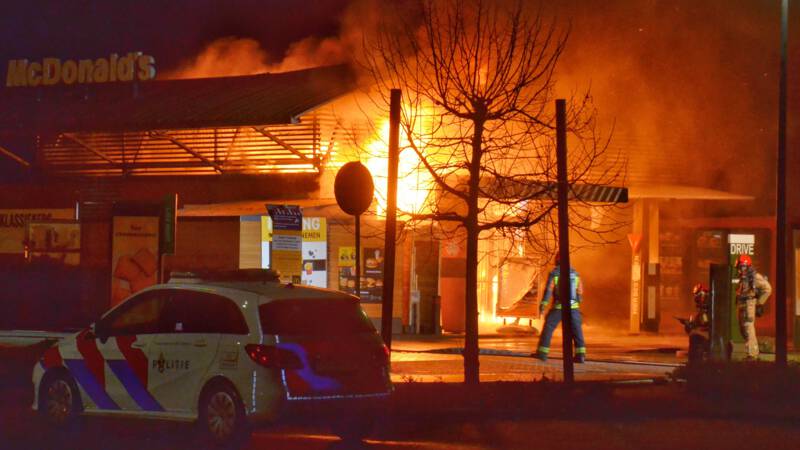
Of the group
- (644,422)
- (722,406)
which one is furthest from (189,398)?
(722,406)

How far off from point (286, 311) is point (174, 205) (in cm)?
630

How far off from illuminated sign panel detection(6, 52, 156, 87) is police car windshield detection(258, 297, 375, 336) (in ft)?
62.1

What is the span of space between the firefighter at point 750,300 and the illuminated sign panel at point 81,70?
1507 centimetres

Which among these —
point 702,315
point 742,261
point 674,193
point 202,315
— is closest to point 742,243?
point 674,193

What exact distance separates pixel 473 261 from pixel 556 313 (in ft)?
14.0

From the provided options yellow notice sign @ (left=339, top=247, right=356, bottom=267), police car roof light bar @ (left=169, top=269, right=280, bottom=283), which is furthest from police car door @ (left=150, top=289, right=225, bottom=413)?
yellow notice sign @ (left=339, top=247, right=356, bottom=267)

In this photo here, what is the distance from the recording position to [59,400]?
432 inches

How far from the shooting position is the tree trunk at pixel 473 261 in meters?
12.7

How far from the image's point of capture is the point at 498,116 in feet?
41.6

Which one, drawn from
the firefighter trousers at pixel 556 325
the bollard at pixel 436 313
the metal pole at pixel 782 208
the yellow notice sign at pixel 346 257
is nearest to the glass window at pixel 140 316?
the firefighter trousers at pixel 556 325

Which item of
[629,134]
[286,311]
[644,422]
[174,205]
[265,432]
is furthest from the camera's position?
[629,134]

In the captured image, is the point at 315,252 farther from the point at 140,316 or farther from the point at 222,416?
the point at 222,416

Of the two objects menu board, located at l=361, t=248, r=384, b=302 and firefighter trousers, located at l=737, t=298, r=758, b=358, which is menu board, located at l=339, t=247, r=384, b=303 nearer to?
menu board, located at l=361, t=248, r=384, b=302

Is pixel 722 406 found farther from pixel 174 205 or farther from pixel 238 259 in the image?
pixel 238 259
